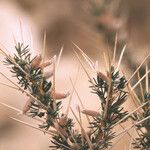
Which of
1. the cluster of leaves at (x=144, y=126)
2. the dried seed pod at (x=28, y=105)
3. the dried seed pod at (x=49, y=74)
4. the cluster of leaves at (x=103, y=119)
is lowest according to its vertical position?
the cluster of leaves at (x=144, y=126)

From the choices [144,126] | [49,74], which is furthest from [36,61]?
[144,126]

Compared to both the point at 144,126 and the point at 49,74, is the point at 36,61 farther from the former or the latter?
the point at 144,126

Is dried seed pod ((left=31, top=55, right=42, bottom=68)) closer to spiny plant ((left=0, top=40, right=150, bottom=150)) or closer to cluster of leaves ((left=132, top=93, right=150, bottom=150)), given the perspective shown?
spiny plant ((left=0, top=40, right=150, bottom=150))

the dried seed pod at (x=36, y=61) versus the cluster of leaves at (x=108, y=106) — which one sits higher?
the dried seed pod at (x=36, y=61)

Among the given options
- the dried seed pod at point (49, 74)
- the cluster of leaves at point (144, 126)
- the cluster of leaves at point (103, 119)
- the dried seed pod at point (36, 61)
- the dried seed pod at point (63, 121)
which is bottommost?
the cluster of leaves at point (144, 126)

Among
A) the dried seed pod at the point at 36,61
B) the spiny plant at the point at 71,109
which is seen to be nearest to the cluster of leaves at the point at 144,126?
the spiny plant at the point at 71,109

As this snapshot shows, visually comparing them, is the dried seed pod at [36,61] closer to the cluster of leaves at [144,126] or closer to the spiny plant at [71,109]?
the spiny plant at [71,109]

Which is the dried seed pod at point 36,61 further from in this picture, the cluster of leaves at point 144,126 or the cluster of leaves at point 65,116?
the cluster of leaves at point 144,126

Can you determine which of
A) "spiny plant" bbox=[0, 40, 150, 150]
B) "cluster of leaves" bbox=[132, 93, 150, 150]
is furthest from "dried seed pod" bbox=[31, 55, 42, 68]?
"cluster of leaves" bbox=[132, 93, 150, 150]

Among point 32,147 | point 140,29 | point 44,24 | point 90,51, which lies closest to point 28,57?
point 32,147
